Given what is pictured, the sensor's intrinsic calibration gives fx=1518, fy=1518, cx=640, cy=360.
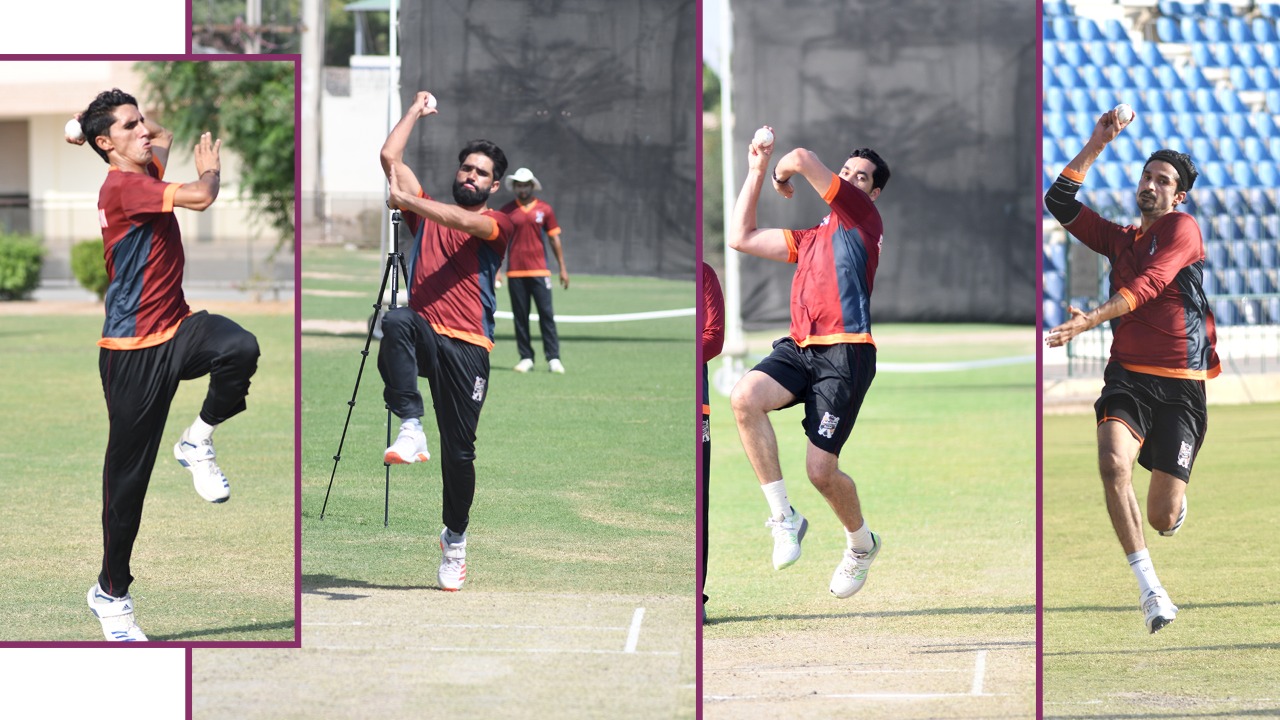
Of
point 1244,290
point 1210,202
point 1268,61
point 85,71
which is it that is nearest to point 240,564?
point 85,71

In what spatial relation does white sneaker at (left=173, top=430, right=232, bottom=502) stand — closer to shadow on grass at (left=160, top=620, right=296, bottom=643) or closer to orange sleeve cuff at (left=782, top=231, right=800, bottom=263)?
shadow on grass at (left=160, top=620, right=296, bottom=643)

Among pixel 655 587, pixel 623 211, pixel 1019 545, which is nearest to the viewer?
pixel 655 587

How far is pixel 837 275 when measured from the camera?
535 centimetres

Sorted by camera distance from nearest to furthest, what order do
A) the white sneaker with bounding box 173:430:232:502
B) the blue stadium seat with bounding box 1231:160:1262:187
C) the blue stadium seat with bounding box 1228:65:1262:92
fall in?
the white sneaker with bounding box 173:430:232:502
the blue stadium seat with bounding box 1228:65:1262:92
the blue stadium seat with bounding box 1231:160:1262:187

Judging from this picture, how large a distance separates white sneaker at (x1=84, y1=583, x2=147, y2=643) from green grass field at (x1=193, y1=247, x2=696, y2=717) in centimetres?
36

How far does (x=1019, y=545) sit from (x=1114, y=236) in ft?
9.05

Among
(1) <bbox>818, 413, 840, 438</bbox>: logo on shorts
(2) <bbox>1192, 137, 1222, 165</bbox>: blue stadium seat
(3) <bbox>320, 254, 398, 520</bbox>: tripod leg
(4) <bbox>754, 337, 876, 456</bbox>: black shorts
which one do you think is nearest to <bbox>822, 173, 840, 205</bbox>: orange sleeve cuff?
(4) <bbox>754, 337, 876, 456</bbox>: black shorts

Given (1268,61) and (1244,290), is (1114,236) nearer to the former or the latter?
(1268,61)

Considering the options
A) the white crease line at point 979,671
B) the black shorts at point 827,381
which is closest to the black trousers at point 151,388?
the black shorts at point 827,381

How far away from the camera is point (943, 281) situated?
26.1 ft

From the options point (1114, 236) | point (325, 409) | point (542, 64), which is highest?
point (542, 64)

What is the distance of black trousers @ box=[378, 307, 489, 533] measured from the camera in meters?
5.58

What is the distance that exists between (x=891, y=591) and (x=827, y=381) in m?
2.03

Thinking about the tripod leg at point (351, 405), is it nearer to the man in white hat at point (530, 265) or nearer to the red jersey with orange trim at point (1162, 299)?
the man in white hat at point (530, 265)
